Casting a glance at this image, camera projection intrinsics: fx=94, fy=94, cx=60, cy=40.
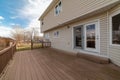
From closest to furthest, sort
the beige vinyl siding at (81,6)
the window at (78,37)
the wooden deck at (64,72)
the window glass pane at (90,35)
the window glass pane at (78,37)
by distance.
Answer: the wooden deck at (64,72)
the beige vinyl siding at (81,6)
the window glass pane at (90,35)
the window at (78,37)
the window glass pane at (78,37)

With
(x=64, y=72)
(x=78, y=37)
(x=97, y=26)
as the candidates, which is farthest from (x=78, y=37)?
(x=64, y=72)

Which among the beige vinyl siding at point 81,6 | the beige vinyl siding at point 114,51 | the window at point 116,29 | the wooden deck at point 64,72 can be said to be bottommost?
the wooden deck at point 64,72

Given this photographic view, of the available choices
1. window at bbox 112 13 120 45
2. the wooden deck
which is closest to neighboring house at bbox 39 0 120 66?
window at bbox 112 13 120 45

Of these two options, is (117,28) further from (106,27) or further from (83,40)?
(83,40)

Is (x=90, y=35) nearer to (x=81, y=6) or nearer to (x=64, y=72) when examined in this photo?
(x=81, y=6)

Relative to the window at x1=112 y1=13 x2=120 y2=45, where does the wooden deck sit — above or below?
below

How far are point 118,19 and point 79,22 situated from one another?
3189mm

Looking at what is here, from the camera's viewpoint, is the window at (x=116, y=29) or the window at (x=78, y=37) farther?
the window at (x=78, y=37)

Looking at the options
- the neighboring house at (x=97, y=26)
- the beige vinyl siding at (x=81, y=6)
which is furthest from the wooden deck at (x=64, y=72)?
the beige vinyl siding at (x=81, y=6)

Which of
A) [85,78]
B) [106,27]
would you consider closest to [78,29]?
[106,27]

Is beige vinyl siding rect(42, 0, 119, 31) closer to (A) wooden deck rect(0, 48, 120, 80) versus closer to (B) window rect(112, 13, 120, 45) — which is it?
(B) window rect(112, 13, 120, 45)

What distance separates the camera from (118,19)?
12.8 ft

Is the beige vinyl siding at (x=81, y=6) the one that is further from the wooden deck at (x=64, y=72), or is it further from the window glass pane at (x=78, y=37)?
the wooden deck at (x=64, y=72)

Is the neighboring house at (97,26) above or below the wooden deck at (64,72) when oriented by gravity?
above
